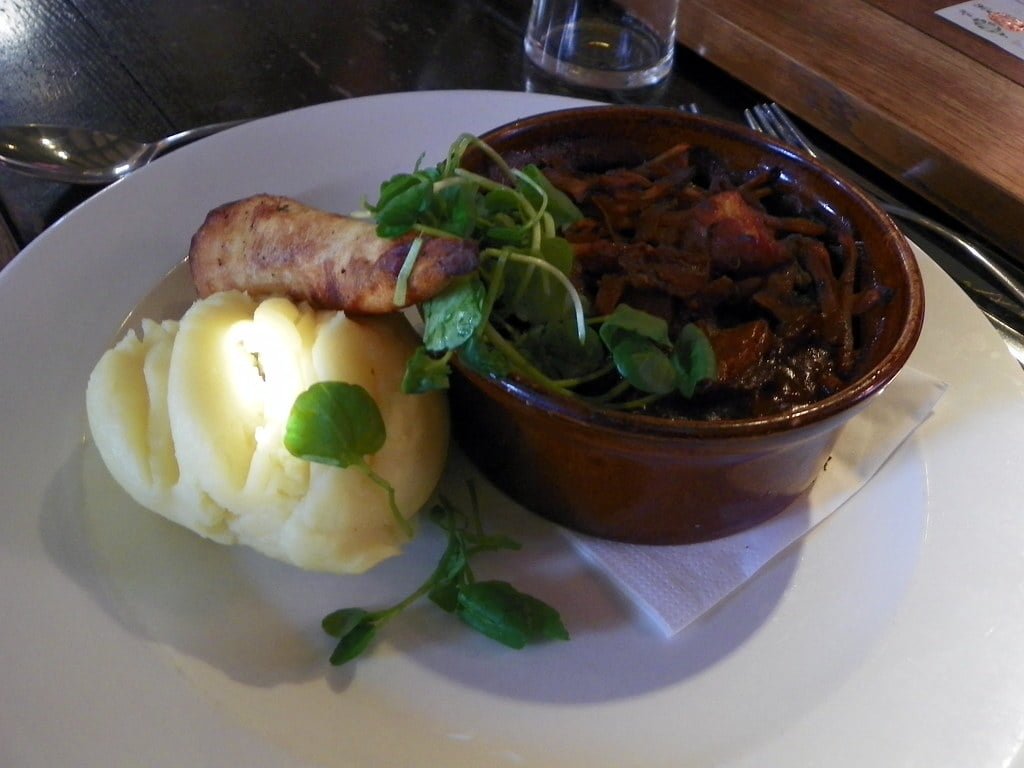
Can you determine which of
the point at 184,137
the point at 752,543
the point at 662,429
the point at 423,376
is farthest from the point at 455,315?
the point at 184,137

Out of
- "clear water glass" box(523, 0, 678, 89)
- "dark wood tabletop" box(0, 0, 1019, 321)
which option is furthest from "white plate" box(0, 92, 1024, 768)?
"clear water glass" box(523, 0, 678, 89)

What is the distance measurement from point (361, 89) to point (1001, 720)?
213 centimetres

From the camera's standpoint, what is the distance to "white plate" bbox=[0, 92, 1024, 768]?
3.67ft

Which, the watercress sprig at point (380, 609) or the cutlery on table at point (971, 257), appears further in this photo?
the cutlery on table at point (971, 257)

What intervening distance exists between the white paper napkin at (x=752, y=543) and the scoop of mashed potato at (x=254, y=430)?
376 millimetres

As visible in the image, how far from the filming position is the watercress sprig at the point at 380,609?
118 centimetres

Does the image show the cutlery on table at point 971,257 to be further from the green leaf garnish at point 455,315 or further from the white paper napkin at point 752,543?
the green leaf garnish at point 455,315

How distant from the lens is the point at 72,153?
1.87 meters

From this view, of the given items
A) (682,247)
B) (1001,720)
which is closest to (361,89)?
(682,247)

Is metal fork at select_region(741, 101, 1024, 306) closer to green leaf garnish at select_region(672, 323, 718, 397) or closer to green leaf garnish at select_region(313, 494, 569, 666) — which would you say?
green leaf garnish at select_region(672, 323, 718, 397)

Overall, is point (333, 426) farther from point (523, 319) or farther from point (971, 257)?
point (971, 257)

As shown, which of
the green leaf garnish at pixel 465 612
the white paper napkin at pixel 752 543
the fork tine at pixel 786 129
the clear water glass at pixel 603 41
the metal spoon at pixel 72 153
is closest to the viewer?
the green leaf garnish at pixel 465 612

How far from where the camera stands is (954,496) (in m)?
1.48

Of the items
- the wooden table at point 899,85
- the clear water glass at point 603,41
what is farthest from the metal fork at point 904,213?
the clear water glass at point 603,41
